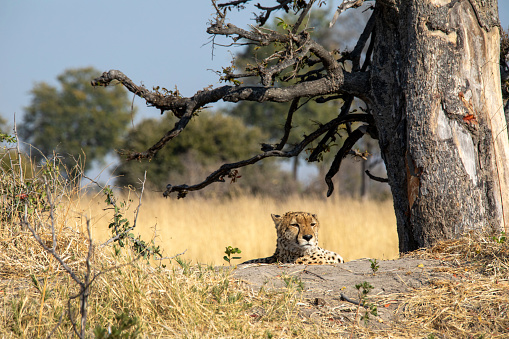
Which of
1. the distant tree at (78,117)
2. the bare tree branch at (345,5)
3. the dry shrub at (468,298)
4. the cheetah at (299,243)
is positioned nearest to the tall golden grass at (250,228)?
the cheetah at (299,243)

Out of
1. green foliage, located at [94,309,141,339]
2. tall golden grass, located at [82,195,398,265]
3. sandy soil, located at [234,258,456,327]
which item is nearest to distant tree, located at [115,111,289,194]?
tall golden grass, located at [82,195,398,265]

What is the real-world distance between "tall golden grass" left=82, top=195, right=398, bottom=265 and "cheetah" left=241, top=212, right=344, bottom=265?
9.54ft

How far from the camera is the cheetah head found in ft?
16.3

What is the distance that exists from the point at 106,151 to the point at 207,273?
25.1m

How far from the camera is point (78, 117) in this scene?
28.8 meters

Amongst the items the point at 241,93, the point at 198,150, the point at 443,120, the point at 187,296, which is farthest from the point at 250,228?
the point at 198,150

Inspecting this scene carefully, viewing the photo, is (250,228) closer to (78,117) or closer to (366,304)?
(366,304)

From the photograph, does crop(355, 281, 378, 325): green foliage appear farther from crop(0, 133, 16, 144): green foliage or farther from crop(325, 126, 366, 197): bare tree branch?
crop(0, 133, 16, 144): green foliage

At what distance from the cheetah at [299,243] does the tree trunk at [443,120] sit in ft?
2.50

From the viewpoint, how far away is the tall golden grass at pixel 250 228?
915 centimetres

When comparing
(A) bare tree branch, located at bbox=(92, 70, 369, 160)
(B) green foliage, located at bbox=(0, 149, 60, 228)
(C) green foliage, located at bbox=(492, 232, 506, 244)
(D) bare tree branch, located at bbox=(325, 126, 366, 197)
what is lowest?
(C) green foliage, located at bbox=(492, 232, 506, 244)

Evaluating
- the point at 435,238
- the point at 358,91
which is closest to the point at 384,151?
the point at 358,91

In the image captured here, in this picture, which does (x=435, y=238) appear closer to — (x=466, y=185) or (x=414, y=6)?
(x=466, y=185)

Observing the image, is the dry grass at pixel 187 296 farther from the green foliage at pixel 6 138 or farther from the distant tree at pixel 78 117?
the distant tree at pixel 78 117
